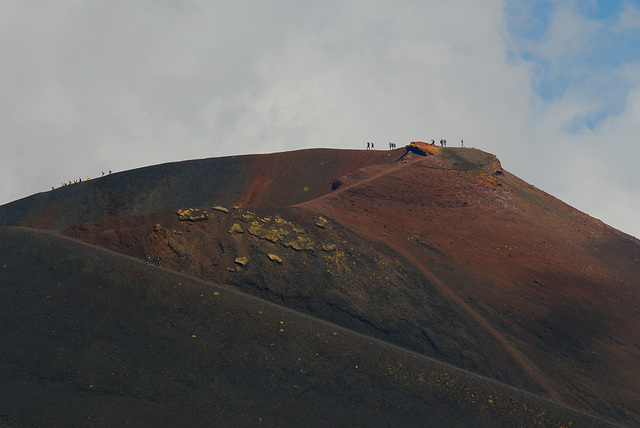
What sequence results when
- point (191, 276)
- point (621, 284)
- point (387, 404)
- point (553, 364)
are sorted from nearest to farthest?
point (387, 404) → point (191, 276) → point (553, 364) → point (621, 284)

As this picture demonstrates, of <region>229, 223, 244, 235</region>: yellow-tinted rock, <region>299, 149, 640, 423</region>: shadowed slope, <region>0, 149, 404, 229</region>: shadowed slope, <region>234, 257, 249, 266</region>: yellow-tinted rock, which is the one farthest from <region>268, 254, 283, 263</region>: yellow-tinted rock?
<region>0, 149, 404, 229</region>: shadowed slope

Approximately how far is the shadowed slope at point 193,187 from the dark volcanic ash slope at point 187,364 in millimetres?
26687

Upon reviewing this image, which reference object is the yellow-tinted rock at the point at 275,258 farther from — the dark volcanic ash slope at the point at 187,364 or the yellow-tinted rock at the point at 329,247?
the dark volcanic ash slope at the point at 187,364

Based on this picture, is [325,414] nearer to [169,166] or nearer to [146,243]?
[146,243]

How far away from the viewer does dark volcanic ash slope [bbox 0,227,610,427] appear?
16906mm

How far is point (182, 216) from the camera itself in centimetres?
2794

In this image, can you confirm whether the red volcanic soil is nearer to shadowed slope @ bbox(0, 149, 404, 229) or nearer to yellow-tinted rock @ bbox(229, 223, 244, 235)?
yellow-tinted rock @ bbox(229, 223, 244, 235)

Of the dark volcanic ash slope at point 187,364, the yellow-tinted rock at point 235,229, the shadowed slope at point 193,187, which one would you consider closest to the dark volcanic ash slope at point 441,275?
the yellow-tinted rock at point 235,229

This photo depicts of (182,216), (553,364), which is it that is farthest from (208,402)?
(553,364)

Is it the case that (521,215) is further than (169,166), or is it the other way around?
(169,166)

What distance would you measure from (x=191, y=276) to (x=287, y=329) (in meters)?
5.93

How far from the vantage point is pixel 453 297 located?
96.9 ft

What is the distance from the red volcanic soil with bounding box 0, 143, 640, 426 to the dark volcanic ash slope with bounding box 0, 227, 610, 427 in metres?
0.70

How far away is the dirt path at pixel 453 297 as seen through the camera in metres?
25.1
